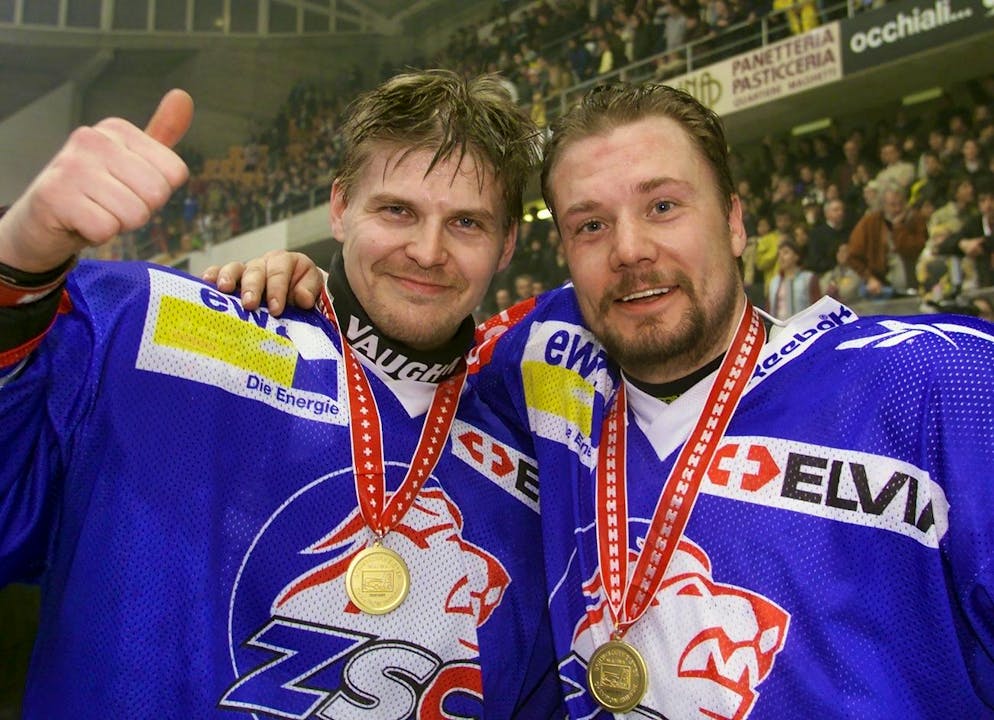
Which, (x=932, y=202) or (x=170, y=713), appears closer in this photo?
(x=170, y=713)

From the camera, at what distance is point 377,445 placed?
1.69 metres

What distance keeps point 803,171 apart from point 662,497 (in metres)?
8.88

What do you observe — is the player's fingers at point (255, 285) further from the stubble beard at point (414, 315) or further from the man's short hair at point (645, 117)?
the man's short hair at point (645, 117)

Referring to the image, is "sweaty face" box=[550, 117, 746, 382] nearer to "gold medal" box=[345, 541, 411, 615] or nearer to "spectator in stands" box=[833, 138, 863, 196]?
"gold medal" box=[345, 541, 411, 615]

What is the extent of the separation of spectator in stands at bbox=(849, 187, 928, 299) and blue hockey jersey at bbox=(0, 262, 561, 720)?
23.7ft

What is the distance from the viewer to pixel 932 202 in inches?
304

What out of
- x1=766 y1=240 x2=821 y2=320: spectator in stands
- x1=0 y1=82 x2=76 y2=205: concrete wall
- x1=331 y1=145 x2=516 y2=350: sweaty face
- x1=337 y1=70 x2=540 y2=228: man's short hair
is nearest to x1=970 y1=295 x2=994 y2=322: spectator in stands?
x1=766 y1=240 x2=821 y2=320: spectator in stands

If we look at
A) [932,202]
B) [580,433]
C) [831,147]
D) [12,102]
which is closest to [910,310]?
[932,202]

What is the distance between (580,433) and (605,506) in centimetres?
21

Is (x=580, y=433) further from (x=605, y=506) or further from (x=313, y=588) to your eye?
(x=313, y=588)

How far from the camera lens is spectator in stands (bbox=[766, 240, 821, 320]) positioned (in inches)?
331

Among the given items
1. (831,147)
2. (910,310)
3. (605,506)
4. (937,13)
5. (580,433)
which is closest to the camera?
(605,506)

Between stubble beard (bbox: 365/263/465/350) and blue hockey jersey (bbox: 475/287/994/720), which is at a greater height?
stubble beard (bbox: 365/263/465/350)

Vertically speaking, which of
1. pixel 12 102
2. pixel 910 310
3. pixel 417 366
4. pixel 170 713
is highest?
pixel 12 102
